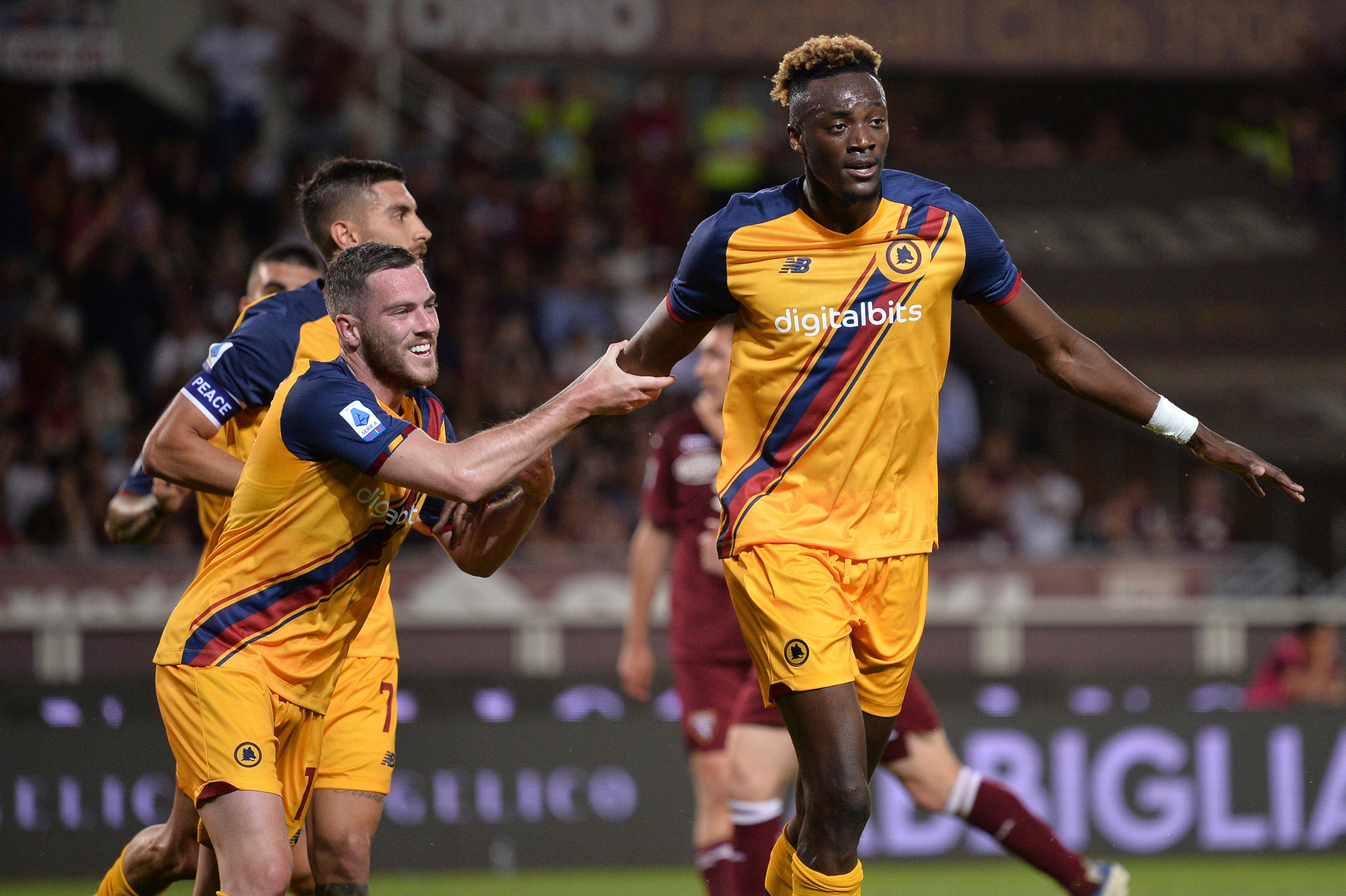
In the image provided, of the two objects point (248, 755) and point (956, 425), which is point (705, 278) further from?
point (956, 425)

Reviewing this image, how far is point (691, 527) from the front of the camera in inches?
257

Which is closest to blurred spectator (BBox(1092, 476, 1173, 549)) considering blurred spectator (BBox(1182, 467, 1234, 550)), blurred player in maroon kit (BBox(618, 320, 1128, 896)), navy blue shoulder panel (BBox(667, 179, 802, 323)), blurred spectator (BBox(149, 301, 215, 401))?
blurred spectator (BBox(1182, 467, 1234, 550))

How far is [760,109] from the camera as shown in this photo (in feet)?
55.4

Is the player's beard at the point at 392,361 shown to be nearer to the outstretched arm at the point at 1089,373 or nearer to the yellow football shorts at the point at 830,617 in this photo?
the yellow football shorts at the point at 830,617

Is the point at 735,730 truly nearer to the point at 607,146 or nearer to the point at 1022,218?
the point at 607,146

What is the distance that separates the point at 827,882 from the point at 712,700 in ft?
7.17

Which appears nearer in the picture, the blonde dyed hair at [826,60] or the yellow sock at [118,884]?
the blonde dyed hair at [826,60]

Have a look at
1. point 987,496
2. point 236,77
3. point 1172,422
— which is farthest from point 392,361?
point 236,77

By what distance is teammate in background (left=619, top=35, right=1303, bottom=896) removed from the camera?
4.19 m

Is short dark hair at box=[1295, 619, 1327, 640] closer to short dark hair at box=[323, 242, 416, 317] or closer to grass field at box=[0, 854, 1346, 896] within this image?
grass field at box=[0, 854, 1346, 896]

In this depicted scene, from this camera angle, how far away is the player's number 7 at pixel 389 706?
477 cm

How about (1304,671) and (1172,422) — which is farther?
(1304,671)

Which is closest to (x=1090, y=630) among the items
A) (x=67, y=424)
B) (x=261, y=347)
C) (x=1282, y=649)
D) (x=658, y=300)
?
(x=1282, y=649)

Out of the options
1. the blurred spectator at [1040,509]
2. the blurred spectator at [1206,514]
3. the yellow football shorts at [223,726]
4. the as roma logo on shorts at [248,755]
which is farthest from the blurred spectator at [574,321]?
the as roma logo on shorts at [248,755]
